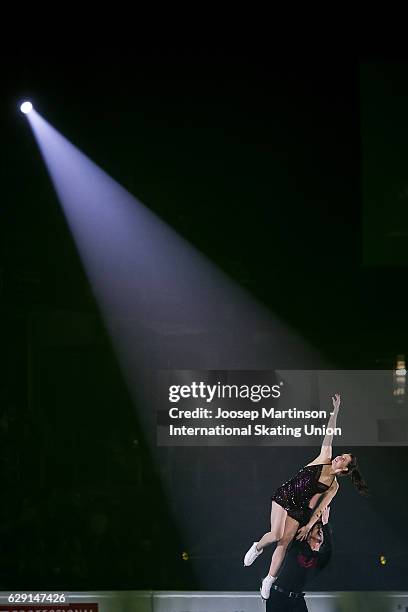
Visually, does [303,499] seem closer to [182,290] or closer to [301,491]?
[301,491]

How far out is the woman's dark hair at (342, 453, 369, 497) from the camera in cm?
395

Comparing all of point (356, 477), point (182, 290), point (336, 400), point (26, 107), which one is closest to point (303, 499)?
point (356, 477)

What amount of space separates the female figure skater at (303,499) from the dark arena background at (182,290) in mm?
54

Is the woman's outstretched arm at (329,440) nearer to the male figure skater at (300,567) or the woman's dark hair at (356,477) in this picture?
the woman's dark hair at (356,477)

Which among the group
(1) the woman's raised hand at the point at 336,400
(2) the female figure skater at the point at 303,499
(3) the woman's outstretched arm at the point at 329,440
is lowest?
(2) the female figure skater at the point at 303,499

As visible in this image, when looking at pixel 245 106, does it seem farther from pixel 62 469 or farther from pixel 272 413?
pixel 62 469

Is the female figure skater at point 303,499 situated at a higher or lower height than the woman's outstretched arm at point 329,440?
lower

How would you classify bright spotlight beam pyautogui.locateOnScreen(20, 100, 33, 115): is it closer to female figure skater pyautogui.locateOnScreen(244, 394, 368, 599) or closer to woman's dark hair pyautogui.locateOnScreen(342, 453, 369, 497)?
female figure skater pyautogui.locateOnScreen(244, 394, 368, 599)

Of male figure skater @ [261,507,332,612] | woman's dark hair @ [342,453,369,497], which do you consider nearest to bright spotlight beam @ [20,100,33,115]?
woman's dark hair @ [342,453,369,497]

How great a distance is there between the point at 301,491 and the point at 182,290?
1170mm

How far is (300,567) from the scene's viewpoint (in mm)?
3971

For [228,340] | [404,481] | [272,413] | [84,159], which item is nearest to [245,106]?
[84,159]

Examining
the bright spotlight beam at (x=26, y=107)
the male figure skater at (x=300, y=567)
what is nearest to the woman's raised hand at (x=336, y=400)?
the male figure skater at (x=300, y=567)

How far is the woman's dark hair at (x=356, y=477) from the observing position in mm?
3949
